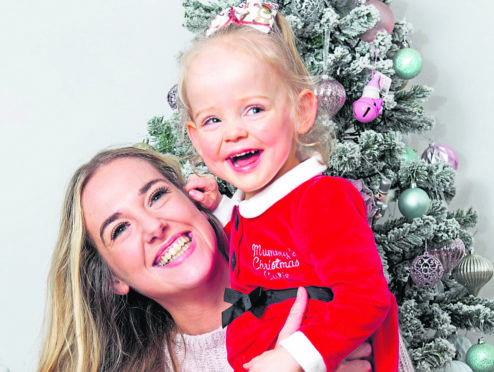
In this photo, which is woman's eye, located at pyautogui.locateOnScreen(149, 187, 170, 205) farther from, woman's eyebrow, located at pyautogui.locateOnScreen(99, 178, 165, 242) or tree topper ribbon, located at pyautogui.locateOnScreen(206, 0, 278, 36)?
tree topper ribbon, located at pyautogui.locateOnScreen(206, 0, 278, 36)

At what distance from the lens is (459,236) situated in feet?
7.14

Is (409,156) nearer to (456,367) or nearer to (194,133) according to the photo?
(456,367)

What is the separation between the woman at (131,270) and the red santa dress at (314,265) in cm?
22

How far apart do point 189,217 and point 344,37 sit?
2.76 feet

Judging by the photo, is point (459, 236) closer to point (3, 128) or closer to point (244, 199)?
point (244, 199)

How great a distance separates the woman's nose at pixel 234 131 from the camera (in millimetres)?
1091

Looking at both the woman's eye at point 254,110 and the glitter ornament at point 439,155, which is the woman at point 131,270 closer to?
the woman's eye at point 254,110

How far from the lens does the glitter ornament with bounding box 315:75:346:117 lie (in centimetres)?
173

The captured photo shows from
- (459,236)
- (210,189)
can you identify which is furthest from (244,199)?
(459,236)

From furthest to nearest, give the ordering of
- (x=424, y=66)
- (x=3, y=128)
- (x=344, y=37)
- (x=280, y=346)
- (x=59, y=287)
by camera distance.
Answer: (x=424, y=66), (x=3, y=128), (x=344, y=37), (x=59, y=287), (x=280, y=346)

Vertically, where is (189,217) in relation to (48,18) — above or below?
below

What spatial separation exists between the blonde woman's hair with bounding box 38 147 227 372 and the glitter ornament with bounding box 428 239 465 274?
82 centimetres

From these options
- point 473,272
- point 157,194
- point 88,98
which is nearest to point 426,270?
point 473,272

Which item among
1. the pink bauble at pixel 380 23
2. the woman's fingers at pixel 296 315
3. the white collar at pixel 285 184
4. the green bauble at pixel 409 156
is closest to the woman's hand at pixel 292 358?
the woman's fingers at pixel 296 315
